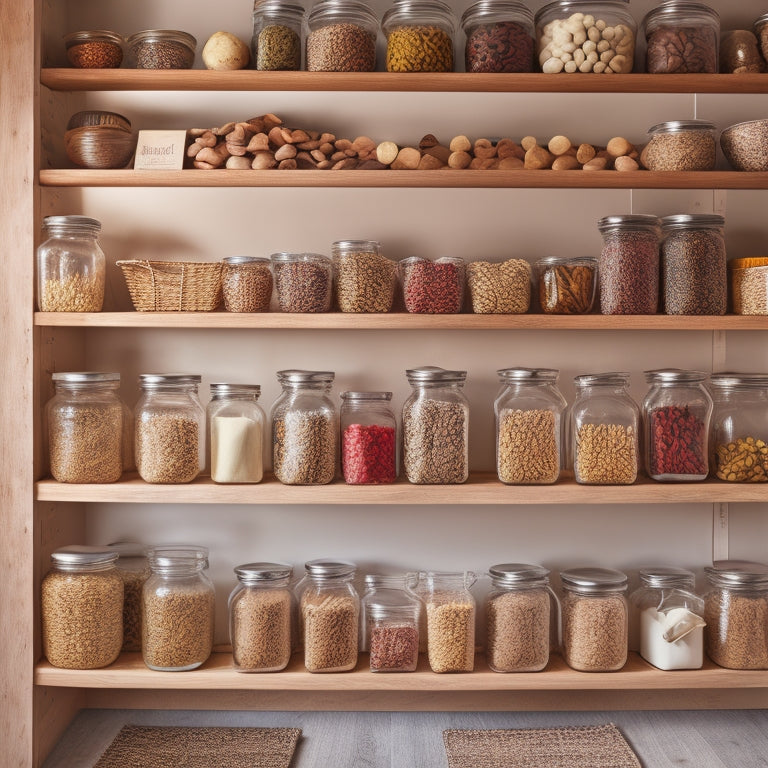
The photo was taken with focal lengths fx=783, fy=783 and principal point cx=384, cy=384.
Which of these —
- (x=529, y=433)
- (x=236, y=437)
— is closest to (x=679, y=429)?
(x=529, y=433)

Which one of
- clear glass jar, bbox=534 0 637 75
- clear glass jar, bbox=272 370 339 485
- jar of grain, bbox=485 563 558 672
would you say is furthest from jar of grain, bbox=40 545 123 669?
clear glass jar, bbox=534 0 637 75

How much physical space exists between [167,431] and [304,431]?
1.11 ft

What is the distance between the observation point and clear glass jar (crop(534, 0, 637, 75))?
1.98m

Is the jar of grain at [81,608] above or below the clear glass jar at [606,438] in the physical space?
below

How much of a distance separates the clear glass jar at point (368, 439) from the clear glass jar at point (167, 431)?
380 millimetres

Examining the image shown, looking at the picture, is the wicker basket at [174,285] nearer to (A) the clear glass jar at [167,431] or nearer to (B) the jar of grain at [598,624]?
(A) the clear glass jar at [167,431]

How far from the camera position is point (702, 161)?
199 cm

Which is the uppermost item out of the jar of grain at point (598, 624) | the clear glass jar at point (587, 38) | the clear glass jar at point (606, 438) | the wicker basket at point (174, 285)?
the clear glass jar at point (587, 38)

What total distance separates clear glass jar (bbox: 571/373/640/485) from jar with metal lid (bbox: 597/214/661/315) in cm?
18

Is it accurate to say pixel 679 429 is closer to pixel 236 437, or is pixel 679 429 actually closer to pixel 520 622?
pixel 520 622

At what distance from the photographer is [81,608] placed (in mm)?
1910

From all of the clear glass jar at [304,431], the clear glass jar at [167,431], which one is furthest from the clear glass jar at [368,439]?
the clear glass jar at [167,431]

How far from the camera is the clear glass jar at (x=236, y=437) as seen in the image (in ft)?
6.38

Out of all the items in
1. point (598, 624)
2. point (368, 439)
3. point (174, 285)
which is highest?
point (174, 285)
